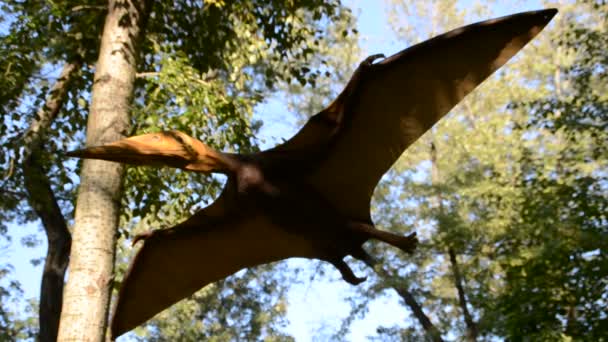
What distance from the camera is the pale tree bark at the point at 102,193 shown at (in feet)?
12.7

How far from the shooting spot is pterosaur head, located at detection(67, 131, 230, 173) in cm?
244

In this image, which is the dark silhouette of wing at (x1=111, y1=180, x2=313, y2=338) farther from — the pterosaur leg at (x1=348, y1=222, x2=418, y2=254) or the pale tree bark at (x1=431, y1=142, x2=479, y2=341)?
the pale tree bark at (x1=431, y1=142, x2=479, y2=341)

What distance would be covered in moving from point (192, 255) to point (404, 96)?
58.8 inches

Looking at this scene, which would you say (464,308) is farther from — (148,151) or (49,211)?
(148,151)

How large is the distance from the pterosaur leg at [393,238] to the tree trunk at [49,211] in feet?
13.8

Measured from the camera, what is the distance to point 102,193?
419cm

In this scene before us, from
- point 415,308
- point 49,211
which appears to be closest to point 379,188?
point 415,308

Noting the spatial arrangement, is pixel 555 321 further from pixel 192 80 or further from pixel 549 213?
pixel 192 80

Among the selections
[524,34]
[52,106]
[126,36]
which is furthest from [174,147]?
[52,106]

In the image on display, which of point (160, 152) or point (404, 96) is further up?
point (404, 96)

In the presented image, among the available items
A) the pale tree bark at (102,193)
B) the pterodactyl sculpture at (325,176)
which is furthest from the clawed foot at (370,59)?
the pale tree bark at (102,193)

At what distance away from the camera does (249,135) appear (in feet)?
19.1

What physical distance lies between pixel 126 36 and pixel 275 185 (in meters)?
2.29

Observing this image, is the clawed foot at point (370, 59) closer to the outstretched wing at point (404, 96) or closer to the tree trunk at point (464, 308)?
the outstretched wing at point (404, 96)
